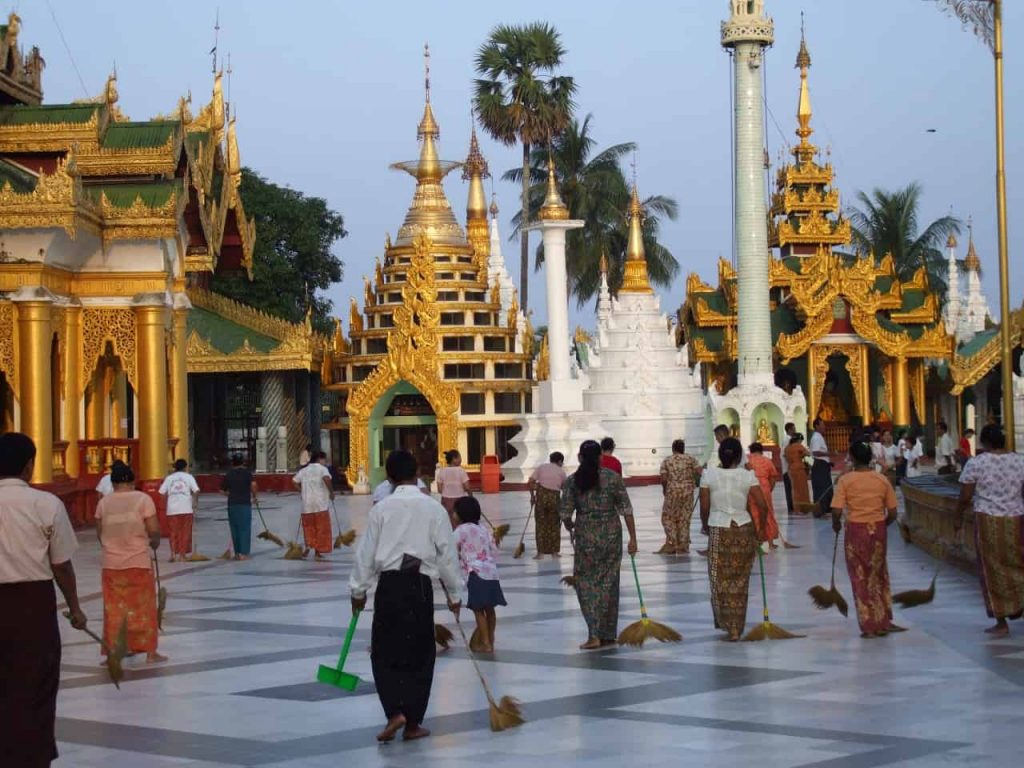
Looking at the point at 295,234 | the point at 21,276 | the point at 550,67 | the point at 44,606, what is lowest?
the point at 44,606

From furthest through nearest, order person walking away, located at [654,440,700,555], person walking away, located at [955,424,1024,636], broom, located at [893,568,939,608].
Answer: person walking away, located at [654,440,700,555], broom, located at [893,568,939,608], person walking away, located at [955,424,1024,636]

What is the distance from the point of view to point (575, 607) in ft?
47.9

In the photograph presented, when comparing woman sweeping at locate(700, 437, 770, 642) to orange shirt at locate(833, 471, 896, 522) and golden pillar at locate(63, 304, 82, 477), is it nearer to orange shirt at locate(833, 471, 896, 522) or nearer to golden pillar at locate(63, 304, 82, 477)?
orange shirt at locate(833, 471, 896, 522)

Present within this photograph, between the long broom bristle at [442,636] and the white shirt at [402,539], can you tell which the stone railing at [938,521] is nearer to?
the long broom bristle at [442,636]

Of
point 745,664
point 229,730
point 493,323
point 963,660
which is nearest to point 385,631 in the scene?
point 229,730

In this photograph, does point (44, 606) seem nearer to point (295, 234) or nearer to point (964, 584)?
point (964, 584)

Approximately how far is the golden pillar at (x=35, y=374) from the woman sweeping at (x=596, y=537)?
49.0ft

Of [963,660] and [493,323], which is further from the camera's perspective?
[493,323]

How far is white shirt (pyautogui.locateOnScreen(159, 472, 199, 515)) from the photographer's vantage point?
781 inches

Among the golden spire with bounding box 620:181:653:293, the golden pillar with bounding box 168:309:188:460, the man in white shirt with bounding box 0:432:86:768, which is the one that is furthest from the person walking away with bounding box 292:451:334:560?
the golden spire with bounding box 620:181:653:293

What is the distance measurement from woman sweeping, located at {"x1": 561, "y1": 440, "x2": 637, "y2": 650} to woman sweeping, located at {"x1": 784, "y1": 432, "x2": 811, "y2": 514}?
12.6 m

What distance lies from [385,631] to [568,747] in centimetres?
108

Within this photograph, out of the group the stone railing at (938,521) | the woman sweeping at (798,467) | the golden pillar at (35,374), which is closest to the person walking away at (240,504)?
the golden pillar at (35,374)

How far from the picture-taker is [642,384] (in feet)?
151
